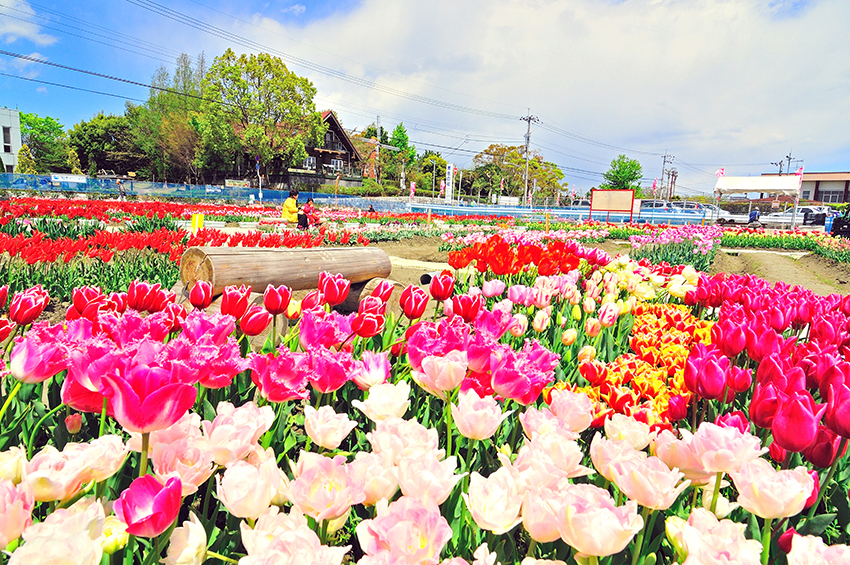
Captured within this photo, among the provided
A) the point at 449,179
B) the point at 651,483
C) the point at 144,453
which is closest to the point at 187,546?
the point at 144,453

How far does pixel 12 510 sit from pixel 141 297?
112 centimetres

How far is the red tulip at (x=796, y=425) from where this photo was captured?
0.91 meters

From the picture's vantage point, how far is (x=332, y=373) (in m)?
1.13

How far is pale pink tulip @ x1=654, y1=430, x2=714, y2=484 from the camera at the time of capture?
2.91ft

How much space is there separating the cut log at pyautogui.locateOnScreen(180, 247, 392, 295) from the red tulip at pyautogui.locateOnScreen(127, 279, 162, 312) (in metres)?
1.81

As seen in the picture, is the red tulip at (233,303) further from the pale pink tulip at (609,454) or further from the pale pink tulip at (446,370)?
the pale pink tulip at (609,454)

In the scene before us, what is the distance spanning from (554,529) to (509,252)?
2533mm

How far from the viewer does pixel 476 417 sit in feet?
3.16

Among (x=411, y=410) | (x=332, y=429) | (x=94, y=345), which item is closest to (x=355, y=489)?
(x=332, y=429)

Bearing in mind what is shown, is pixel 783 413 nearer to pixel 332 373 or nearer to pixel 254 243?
pixel 332 373

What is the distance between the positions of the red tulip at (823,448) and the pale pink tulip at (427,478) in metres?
0.72

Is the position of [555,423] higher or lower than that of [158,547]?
higher

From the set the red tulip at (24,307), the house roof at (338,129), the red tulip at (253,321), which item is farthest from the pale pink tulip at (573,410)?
the house roof at (338,129)

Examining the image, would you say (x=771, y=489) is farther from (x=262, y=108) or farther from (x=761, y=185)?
(x=262, y=108)
